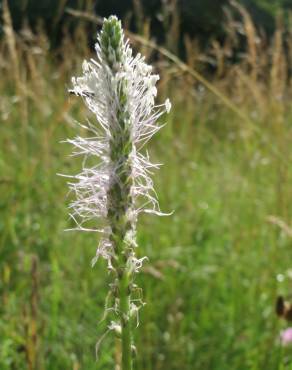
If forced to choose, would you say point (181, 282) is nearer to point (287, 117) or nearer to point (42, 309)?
point (42, 309)

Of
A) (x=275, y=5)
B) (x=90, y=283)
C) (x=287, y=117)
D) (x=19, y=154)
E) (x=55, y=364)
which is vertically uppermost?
(x=275, y=5)

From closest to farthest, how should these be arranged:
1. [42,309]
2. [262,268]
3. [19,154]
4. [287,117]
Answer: [42,309]
[262,268]
[19,154]
[287,117]

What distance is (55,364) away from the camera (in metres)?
2.17

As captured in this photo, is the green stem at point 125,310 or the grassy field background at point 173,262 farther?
the grassy field background at point 173,262

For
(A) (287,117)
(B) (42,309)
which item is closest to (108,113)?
(B) (42,309)

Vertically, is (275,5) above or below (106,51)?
above

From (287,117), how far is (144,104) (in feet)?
13.3

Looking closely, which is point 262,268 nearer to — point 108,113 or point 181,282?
point 181,282

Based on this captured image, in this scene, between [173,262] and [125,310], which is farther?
[173,262]

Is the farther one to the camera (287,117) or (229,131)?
(229,131)

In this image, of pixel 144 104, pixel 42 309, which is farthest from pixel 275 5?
pixel 144 104

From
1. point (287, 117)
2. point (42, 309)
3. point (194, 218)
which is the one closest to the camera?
point (42, 309)

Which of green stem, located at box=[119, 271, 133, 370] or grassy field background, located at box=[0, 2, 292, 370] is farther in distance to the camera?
grassy field background, located at box=[0, 2, 292, 370]

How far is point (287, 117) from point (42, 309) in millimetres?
2763
